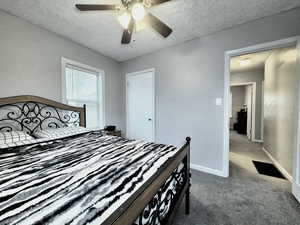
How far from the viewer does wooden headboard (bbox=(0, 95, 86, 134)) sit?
1.91 metres

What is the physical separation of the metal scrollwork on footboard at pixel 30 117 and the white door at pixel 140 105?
1.51 metres

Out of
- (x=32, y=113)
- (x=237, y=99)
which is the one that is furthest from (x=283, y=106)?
(x=237, y=99)

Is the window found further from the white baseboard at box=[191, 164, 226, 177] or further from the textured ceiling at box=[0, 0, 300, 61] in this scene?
the white baseboard at box=[191, 164, 226, 177]

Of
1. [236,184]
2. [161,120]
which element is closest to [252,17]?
[161,120]

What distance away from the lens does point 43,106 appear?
89.9 inches

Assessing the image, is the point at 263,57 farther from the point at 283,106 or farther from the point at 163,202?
the point at 163,202

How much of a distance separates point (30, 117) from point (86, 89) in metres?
1.19

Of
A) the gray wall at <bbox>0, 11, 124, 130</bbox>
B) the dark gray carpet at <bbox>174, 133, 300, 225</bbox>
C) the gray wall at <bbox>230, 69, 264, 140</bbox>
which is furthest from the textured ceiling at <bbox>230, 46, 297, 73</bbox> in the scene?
the gray wall at <bbox>0, 11, 124, 130</bbox>

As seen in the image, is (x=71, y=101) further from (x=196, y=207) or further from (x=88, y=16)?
(x=196, y=207)

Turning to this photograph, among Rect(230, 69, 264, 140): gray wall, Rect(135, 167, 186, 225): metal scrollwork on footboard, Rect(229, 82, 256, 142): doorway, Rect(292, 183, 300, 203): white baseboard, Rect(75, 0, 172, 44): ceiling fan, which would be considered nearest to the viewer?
Rect(135, 167, 186, 225): metal scrollwork on footboard

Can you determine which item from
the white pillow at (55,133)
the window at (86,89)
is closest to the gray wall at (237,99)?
the window at (86,89)

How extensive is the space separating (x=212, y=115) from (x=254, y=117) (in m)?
3.57

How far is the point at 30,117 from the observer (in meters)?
2.14

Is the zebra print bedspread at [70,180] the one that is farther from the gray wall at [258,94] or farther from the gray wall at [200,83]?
the gray wall at [258,94]
